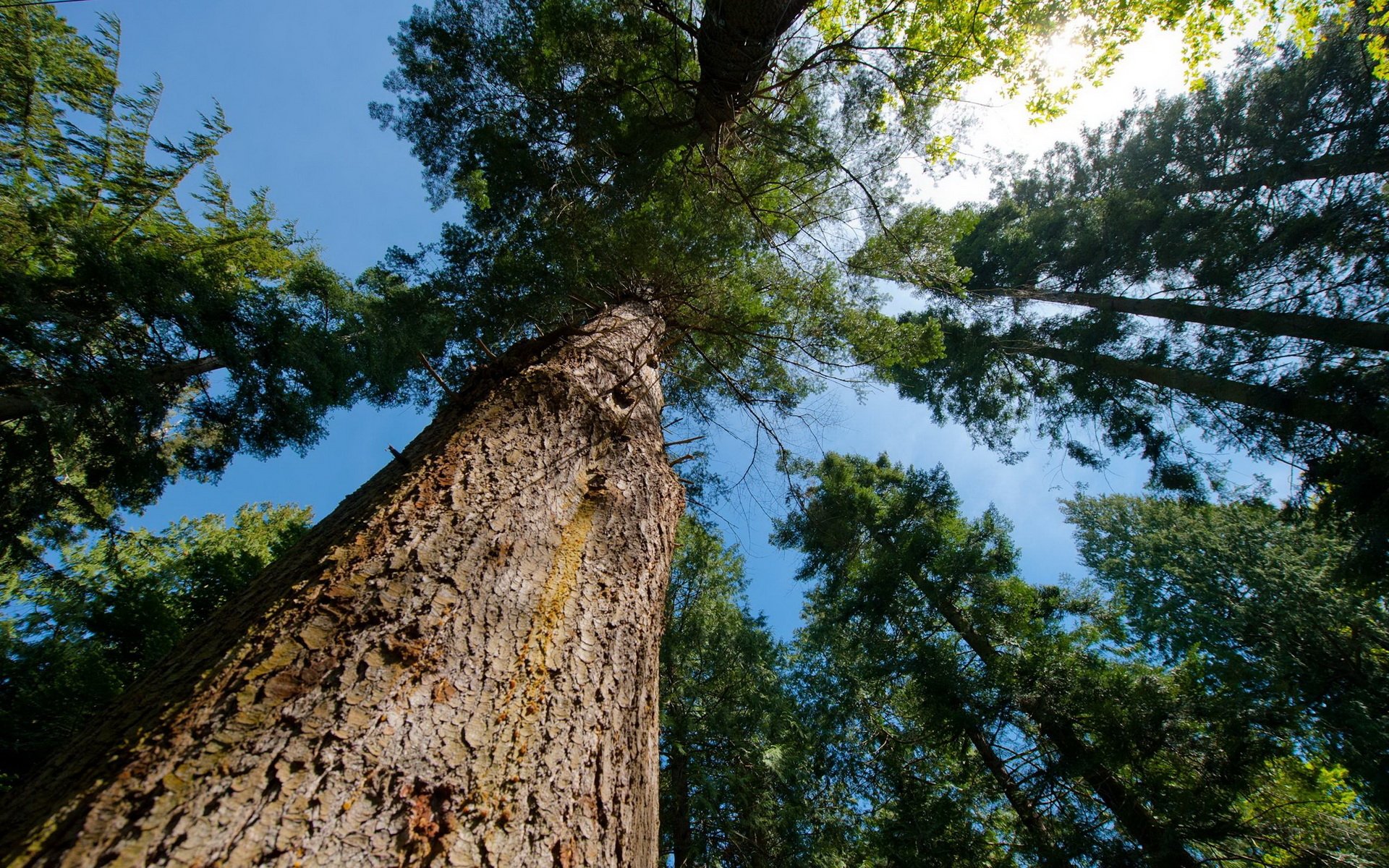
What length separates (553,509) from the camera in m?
1.82

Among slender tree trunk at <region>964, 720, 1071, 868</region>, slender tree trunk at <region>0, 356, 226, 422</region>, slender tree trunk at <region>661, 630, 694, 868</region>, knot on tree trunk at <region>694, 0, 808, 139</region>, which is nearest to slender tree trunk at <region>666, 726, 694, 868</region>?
slender tree trunk at <region>661, 630, 694, 868</region>

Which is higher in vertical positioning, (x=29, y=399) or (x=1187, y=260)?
(x=1187, y=260)

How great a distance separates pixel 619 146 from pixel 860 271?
2.99m

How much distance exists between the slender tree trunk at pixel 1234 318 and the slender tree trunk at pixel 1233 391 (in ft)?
2.35

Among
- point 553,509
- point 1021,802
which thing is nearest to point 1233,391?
point 1021,802

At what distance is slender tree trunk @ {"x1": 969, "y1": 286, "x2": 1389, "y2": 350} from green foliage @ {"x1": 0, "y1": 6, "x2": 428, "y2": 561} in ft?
37.1

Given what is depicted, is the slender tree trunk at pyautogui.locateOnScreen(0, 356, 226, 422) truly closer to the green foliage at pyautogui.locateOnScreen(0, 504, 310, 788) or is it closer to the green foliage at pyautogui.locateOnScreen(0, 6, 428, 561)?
the green foliage at pyautogui.locateOnScreen(0, 6, 428, 561)

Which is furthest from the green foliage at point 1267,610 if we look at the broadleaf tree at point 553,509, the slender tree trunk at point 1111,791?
the broadleaf tree at point 553,509

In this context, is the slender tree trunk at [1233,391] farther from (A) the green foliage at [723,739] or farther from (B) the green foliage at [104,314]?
(B) the green foliage at [104,314]

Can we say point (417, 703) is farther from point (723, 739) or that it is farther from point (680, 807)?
point (723, 739)

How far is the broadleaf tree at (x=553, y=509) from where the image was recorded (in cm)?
92

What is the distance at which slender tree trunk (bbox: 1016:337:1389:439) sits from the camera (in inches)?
197

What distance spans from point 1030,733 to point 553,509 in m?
6.98

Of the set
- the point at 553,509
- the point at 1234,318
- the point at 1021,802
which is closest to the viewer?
the point at 553,509
